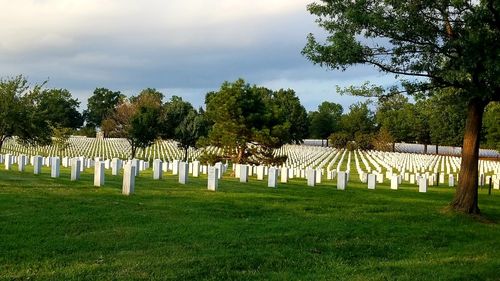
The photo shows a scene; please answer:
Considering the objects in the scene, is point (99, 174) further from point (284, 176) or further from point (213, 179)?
point (284, 176)

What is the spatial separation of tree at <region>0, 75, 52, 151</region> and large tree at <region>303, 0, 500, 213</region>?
865 inches

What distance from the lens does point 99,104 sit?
128375 mm

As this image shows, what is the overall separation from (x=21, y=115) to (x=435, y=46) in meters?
24.7

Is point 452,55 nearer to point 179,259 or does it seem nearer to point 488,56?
point 488,56

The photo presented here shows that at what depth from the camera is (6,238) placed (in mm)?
7793

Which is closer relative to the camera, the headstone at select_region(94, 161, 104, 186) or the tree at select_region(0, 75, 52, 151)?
the headstone at select_region(94, 161, 104, 186)

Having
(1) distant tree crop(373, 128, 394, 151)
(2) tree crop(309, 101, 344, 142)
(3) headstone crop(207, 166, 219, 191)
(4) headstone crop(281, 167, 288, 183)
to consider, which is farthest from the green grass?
(2) tree crop(309, 101, 344, 142)

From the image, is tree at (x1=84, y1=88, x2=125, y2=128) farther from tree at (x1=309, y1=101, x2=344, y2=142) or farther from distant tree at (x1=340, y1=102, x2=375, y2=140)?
distant tree at (x1=340, y1=102, x2=375, y2=140)

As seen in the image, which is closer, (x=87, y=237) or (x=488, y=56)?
(x=87, y=237)

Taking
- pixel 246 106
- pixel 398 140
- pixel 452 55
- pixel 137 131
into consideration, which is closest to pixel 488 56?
pixel 452 55

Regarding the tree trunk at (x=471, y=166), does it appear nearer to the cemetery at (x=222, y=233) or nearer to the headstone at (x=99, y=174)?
the cemetery at (x=222, y=233)

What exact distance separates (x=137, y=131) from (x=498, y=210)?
106 ft

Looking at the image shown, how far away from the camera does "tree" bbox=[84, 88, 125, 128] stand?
127375mm

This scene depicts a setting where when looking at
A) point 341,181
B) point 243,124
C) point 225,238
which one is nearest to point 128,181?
point 225,238
